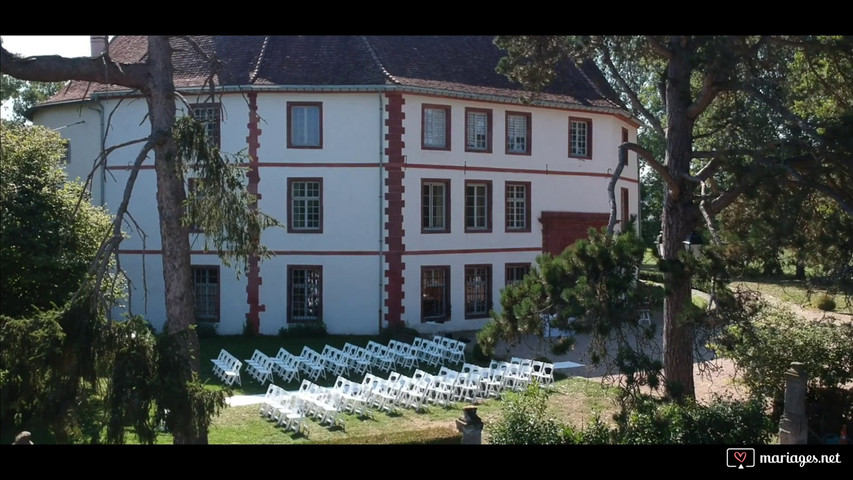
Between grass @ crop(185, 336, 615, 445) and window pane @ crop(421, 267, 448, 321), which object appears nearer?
grass @ crop(185, 336, 615, 445)

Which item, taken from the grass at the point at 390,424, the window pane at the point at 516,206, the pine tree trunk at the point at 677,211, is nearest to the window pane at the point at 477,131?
the window pane at the point at 516,206

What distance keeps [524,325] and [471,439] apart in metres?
1.91

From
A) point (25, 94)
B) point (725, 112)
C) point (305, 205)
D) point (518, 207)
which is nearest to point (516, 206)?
point (518, 207)

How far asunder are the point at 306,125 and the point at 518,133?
7.42m

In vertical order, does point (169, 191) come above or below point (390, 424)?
above

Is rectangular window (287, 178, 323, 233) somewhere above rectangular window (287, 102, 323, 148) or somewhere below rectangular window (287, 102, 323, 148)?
below

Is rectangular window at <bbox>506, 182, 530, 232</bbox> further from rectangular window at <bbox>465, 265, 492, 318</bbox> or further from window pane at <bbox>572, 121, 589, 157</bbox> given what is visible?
window pane at <bbox>572, 121, 589, 157</bbox>

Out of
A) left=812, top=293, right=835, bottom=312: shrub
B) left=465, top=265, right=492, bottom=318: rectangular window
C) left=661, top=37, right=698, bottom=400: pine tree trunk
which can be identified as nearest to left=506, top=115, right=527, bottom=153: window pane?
left=465, top=265, right=492, bottom=318: rectangular window

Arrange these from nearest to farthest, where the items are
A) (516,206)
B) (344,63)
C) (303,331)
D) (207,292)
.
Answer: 1. (303,331)
2. (207,292)
3. (344,63)
4. (516,206)

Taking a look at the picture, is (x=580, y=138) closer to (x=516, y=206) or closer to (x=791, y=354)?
(x=516, y=206)

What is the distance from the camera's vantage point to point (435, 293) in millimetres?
27156

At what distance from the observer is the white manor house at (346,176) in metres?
25.9

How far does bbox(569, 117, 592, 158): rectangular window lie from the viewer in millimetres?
29859

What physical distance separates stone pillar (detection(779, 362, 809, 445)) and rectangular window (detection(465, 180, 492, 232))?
1641cm
